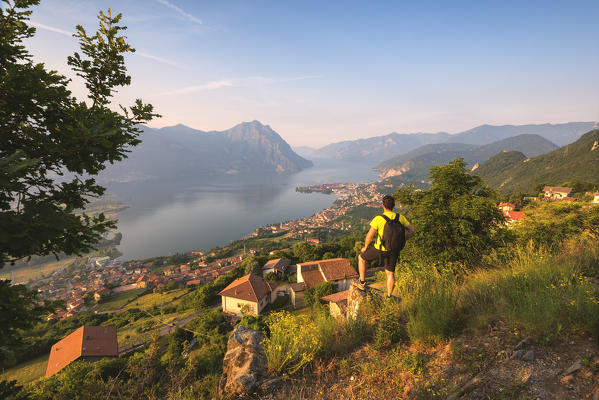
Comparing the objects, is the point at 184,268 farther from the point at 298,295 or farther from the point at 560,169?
the point at 560,169

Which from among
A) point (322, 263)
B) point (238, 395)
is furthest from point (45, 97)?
point (322, 263)

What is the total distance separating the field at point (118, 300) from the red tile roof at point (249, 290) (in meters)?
31.3

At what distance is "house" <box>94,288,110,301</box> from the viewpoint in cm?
4880

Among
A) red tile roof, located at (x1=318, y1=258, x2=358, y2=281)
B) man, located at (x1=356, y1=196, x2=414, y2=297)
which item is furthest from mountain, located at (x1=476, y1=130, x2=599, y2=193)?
man, located at (x1=356, y1=196, x2=414, y2=297)

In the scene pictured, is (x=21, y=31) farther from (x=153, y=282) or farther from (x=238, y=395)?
(x=153, y=282)

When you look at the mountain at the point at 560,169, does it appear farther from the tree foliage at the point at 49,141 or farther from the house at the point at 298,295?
the tree foliage at the point at 49,141

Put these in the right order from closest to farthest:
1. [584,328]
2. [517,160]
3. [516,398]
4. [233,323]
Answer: [516,398] → [584,328] → [233,323] → [517,160]

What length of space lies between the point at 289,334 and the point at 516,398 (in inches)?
119

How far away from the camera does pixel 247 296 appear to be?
1028 inches

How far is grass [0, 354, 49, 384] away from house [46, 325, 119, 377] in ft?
8.54

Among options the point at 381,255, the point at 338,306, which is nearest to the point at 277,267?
the point at 338,306

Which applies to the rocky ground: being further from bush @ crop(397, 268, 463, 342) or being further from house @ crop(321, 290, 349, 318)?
house @ crop(321, 290, 349, 318)

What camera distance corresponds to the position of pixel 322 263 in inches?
1222

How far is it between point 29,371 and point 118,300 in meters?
25.9
